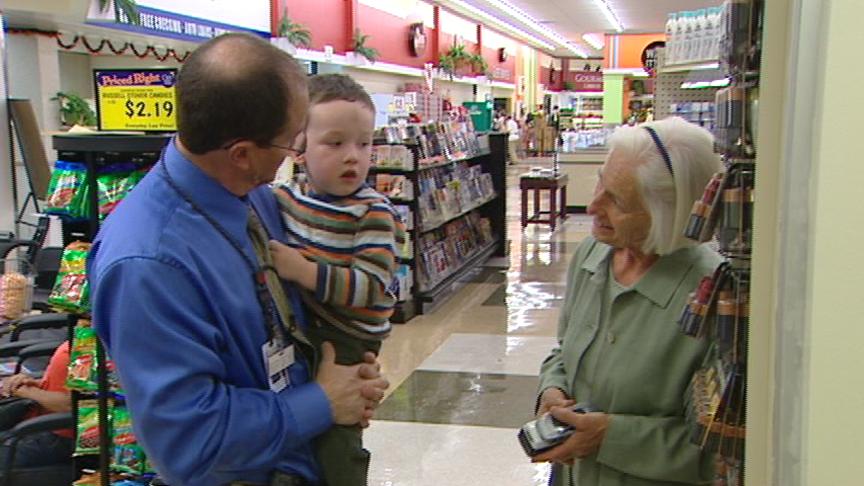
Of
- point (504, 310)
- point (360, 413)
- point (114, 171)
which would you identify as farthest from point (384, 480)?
point (504, 310)

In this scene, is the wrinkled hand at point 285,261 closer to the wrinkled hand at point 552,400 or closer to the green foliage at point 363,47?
the wrinkled hand at point 552,400

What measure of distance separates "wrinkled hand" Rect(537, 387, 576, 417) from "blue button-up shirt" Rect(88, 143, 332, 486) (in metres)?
0.71

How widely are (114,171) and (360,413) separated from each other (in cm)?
153

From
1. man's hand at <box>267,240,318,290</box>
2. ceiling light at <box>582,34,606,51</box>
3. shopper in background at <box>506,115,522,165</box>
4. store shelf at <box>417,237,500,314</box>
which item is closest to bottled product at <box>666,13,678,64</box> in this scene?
store shelf at <box>417,237,500,314</box>

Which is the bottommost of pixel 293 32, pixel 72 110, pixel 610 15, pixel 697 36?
pixel 72 110

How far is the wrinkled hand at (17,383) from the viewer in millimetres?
3193

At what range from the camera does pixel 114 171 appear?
263 cm

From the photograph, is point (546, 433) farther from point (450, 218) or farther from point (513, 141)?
point (513, 141)

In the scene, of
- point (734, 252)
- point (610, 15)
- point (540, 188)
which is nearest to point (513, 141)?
point (610, 15)

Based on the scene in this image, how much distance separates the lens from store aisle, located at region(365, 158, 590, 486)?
402 centimetres

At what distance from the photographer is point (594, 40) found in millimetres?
29359

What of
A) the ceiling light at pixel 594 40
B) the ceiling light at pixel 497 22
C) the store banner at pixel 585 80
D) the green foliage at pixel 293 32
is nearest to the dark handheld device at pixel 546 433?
the green foliage at pixel 293 32

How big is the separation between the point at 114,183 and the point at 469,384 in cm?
317

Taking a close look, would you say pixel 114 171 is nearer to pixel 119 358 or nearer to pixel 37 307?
pixel 119 358
